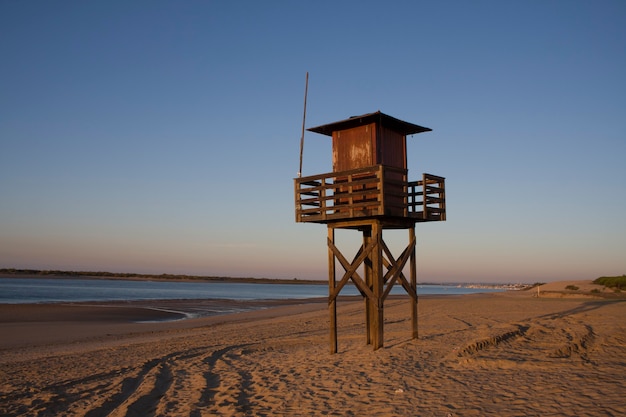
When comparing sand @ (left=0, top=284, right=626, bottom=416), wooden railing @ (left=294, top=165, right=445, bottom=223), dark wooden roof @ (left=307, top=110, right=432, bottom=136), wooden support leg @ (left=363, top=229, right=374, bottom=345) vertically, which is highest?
dark wooden roof @ (left=307, top=110, right=432, bottom=136)

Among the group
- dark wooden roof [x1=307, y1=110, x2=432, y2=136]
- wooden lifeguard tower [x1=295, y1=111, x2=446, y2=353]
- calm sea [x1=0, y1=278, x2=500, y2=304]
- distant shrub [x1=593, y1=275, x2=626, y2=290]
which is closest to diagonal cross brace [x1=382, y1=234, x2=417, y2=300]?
wooden lifeguard tower [x1=295, y1=111, x2=446, y2=353]

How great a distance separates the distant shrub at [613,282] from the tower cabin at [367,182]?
4065 centimetres

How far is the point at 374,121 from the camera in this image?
42.1ft

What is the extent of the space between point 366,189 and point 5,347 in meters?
13.9

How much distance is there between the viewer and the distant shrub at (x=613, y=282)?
45106mm

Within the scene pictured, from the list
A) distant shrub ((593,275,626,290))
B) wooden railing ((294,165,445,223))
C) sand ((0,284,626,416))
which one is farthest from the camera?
distant shrub ((593,275,626,290))

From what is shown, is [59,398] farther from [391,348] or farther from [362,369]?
[391,348]

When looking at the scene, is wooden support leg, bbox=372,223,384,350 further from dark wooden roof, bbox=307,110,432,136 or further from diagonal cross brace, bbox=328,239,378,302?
dark wooden roof, bbox=307,110,432,136

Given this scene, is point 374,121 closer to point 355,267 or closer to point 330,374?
point 355,267

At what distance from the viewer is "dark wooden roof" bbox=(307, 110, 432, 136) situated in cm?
1269

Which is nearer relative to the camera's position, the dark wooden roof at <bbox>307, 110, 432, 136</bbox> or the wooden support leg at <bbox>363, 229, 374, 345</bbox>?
the dark wooden roof at <bbox>307, 110, 432, 136</bbox>

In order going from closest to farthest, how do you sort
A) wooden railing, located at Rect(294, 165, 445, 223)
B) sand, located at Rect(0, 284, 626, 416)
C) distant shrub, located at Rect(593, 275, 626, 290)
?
sand, located at Rect(0, 284, 626, 416) → wooden railing, located at Rect(294, 165, 445, 223) → distant shrub, located at Rect(593, 275, 626, 290)

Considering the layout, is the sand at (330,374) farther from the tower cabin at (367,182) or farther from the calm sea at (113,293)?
the calm sea at (113,293)

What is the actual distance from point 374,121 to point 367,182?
1.81 metres
